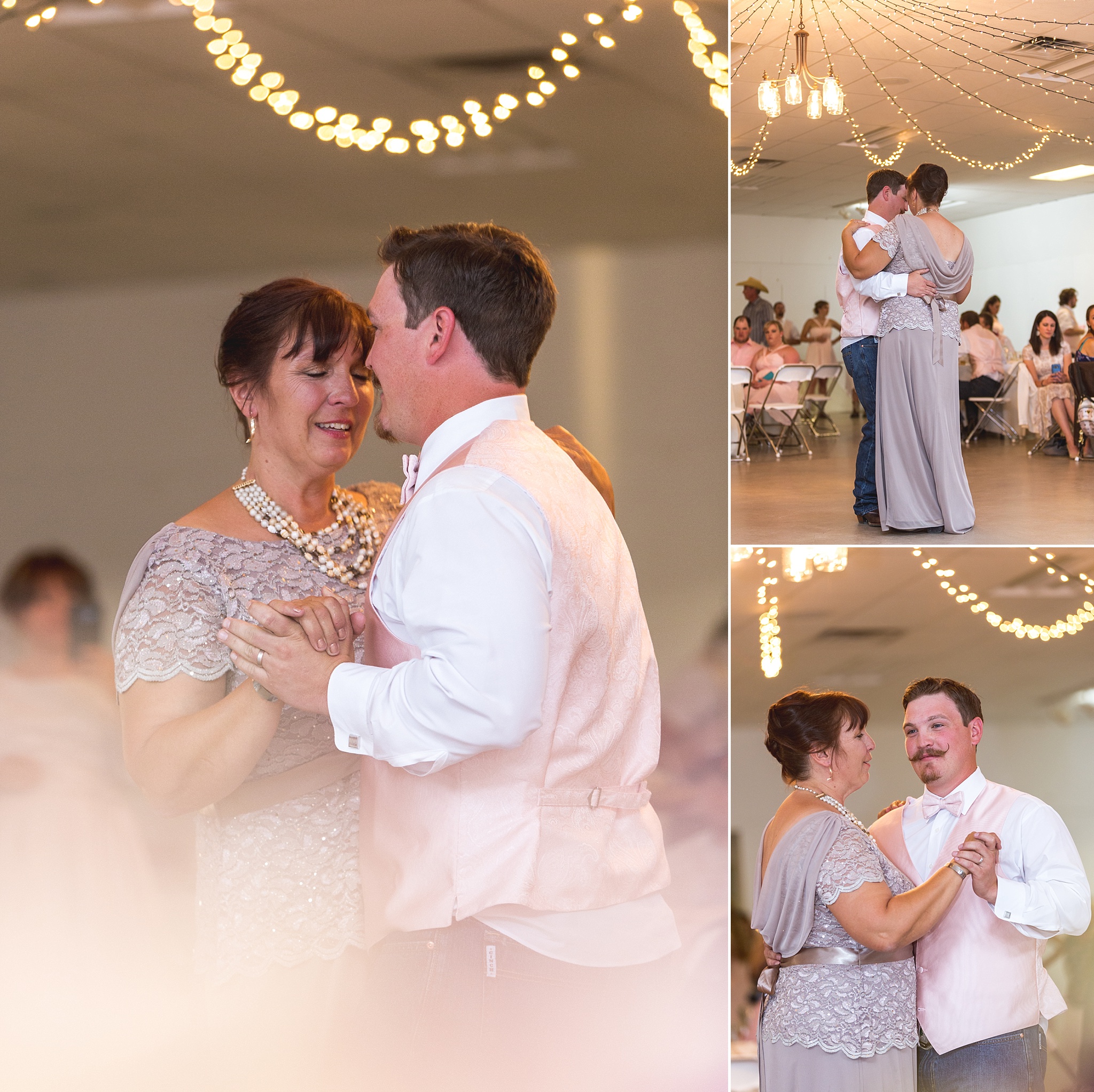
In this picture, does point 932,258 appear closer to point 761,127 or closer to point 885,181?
point 885,181

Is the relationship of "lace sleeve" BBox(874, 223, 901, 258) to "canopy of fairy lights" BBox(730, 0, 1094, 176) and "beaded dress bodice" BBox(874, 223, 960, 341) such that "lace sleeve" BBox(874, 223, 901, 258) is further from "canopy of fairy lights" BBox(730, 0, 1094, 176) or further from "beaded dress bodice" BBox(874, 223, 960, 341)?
"canopy of fairy lights" BBox(730, 0, 1094, 176)

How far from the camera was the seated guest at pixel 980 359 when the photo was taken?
7.82 m

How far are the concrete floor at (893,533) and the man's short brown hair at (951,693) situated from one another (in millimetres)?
787

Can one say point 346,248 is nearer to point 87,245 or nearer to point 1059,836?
point 87,245

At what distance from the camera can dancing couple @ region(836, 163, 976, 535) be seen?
370cm

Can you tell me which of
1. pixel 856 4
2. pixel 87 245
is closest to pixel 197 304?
pixel 87 245

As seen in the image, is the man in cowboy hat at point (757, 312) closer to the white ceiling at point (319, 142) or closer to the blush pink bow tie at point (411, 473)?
the white ceiling at point (319, 142)

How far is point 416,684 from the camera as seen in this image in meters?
1.34

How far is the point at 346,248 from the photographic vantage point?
101 inches

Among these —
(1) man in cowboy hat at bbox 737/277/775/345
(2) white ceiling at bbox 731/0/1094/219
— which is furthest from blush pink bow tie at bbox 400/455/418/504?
(1) man in cowboy hat at bbox 737/277/775/345

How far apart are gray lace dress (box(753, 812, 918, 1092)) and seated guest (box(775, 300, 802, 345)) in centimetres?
639

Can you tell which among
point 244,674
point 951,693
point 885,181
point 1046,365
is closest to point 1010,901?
point 951,693

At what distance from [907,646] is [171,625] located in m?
1.85

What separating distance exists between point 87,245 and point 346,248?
25.3 inches
